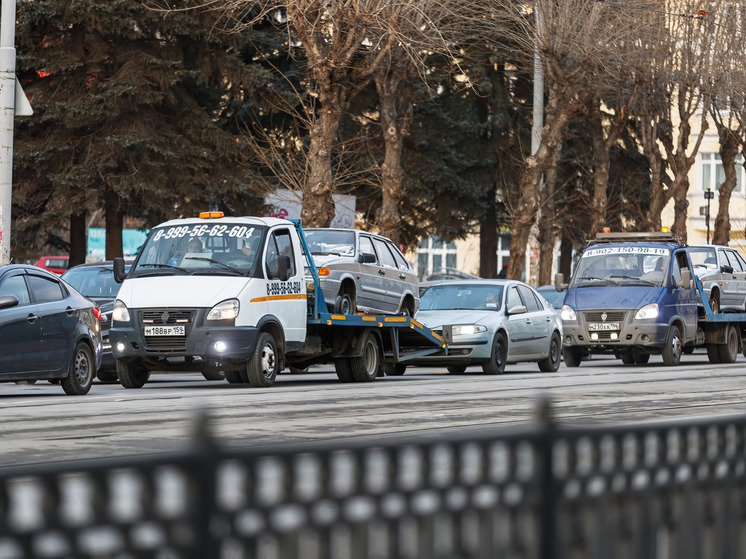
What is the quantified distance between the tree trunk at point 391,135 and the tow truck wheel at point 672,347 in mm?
7272

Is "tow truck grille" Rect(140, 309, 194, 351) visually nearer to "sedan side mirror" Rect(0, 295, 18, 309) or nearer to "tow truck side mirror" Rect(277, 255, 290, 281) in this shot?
"tow truck side mirror" Rect(277, 255, 290, 281)

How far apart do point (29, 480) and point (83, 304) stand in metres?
13.8

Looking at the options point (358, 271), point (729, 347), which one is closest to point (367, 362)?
point (358, 271)

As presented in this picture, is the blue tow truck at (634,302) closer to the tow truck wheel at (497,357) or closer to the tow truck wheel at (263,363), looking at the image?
the tow truck wheel at (497,357)

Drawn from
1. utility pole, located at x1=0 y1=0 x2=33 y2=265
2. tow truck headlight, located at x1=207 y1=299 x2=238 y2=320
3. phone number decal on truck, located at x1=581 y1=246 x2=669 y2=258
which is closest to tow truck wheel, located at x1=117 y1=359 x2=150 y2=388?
tow truck headlight, located at x1=207 y1=299 x2=238 y2=320

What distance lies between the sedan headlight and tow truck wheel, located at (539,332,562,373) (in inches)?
101

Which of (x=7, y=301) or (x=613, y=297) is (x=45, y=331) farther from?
(x=613, y=297)

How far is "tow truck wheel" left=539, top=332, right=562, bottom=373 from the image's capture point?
23.2 m

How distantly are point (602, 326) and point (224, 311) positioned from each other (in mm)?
10163

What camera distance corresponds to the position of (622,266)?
24.9 metres

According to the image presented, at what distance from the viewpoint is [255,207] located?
34.5 meters

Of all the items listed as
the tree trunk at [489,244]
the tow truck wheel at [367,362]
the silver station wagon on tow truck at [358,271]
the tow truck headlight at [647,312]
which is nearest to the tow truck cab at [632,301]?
the tow truck headlight at [647,312]

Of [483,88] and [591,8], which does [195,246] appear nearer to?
[591,8]

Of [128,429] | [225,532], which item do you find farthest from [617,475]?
[128,429]
